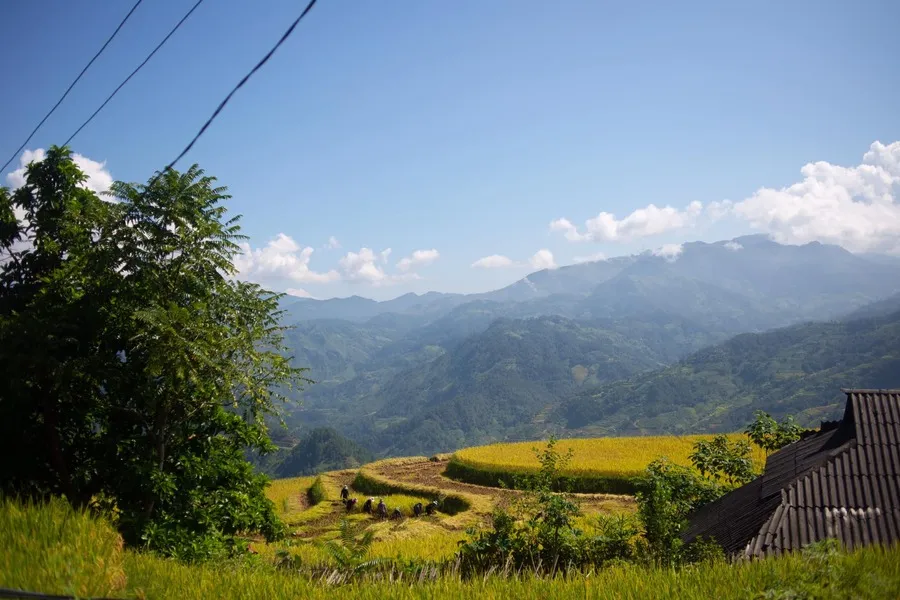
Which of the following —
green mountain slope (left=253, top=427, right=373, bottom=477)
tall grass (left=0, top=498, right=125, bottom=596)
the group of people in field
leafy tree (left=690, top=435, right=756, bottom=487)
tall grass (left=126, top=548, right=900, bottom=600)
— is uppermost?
tall grass (left=0, top=498, right=125, bottom=596)

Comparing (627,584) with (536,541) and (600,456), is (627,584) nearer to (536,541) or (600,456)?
(536,541)

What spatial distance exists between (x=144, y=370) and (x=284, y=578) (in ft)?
18.4

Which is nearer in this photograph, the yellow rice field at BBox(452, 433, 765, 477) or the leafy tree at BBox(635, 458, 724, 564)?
the leafy tree at BBox(635, 458, 724, 564)

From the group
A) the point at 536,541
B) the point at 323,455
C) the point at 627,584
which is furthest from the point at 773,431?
the point at 323,455

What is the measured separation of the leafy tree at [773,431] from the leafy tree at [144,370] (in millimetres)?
14936

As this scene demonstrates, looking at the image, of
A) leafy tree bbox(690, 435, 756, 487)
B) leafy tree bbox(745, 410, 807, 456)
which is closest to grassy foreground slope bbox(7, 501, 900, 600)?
leafy tree bbox(690, 435, 756, 487)

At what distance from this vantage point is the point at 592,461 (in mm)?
33594

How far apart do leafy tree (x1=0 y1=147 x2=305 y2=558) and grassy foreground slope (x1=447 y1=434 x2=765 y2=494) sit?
17527mm

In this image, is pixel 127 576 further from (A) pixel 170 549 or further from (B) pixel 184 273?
(B) pixel 184 273

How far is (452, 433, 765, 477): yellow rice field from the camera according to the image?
30.7 m

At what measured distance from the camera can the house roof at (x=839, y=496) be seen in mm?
8594

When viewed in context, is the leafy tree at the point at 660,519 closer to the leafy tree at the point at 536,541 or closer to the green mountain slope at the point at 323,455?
the leafy tree at the point at 536,541

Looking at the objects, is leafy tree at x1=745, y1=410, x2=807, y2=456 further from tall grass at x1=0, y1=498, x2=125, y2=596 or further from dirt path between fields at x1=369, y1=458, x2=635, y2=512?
tall grass at x1=0, y1=498, x2=125, y2=596

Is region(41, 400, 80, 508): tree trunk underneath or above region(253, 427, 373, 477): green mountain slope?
above
